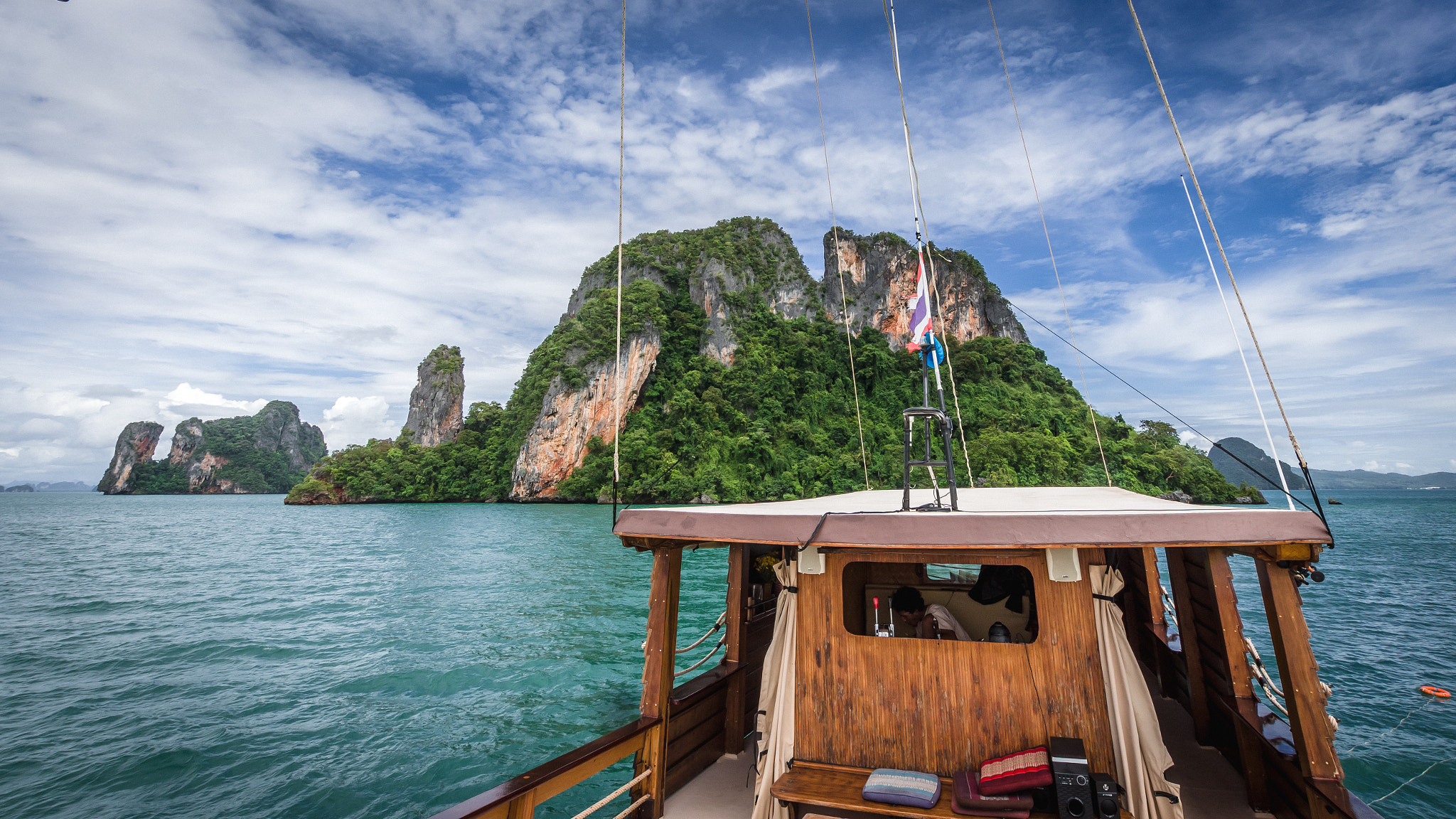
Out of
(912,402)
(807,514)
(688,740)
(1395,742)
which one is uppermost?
(912,402)

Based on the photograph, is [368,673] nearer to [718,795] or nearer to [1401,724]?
[718,795]

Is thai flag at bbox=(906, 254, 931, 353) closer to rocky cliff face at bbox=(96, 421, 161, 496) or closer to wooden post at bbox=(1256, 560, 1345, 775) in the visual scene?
wooden post at bbox=(1256, 560, 1345, 775)

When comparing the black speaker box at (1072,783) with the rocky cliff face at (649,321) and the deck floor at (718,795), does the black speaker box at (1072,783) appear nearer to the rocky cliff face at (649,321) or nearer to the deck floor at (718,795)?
the deck floor at (718,795)

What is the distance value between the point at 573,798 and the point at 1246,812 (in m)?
6.00

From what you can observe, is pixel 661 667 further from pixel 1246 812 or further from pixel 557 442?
pixel 557 442

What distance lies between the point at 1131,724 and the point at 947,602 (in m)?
2.32

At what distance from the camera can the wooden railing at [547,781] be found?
7.93ft

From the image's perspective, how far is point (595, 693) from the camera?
922 centimetres

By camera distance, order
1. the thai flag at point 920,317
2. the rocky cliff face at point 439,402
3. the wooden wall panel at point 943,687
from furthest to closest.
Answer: the rocky cliff face at point 439,402
the thai flag at point 920,317
the wooden wall panel at point 943,687

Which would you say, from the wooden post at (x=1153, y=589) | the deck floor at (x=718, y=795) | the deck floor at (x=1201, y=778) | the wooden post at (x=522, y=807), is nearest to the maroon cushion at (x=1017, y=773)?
the deck floor at (x=1201, y=778)

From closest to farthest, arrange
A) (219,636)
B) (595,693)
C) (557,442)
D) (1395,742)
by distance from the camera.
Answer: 1. (1395,742)
2. (595,693)
3. (219,636)
4. (557,442)

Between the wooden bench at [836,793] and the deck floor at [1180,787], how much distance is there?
2.90 ft

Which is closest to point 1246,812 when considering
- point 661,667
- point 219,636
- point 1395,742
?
point 661,667

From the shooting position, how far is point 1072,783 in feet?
8.86
